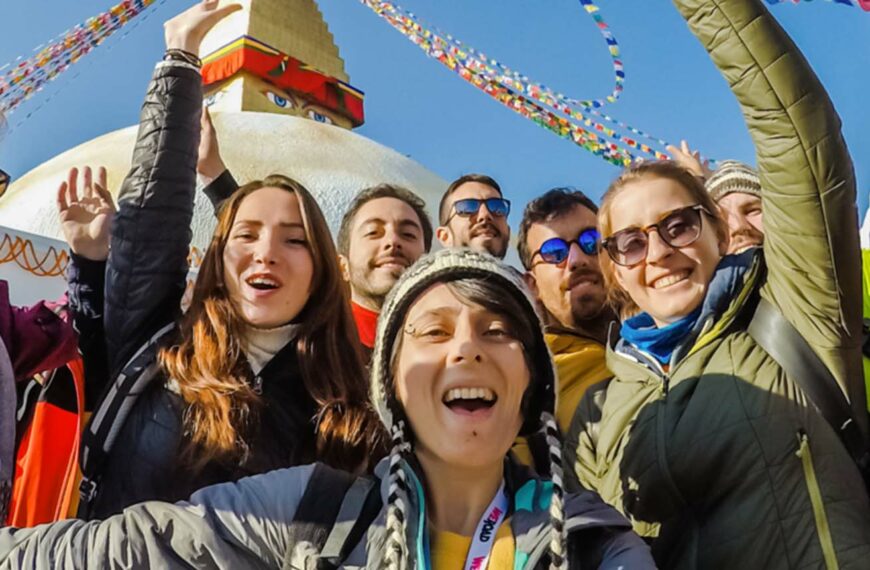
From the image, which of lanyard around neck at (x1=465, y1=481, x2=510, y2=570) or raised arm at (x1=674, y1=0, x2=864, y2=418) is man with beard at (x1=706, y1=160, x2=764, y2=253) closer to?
raised arm at (x1=674, y1=0, x2=864, y2=418)

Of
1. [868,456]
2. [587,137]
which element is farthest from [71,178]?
[587,137]

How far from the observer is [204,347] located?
2234mm

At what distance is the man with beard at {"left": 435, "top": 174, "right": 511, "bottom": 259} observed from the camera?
3.82 metres

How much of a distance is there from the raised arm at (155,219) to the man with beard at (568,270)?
55.4 inches

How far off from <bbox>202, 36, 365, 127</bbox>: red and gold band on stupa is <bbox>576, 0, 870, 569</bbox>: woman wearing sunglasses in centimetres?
2290

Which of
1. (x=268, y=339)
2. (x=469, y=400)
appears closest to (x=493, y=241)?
(x=268, y=339)

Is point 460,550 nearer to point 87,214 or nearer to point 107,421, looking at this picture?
point 107,421

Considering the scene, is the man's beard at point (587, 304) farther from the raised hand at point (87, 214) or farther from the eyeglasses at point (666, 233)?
the raised hand at point (87, 214)

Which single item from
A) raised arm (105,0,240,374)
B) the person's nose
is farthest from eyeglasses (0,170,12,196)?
the person's nose

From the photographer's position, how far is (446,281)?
5.73 ft

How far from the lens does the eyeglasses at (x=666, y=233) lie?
215 cm

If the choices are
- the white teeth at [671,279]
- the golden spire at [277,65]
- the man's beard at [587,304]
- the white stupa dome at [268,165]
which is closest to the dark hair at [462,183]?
the man's beard at [587,304]

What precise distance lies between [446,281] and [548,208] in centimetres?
160

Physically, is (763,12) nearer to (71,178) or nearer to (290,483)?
(290,483)
